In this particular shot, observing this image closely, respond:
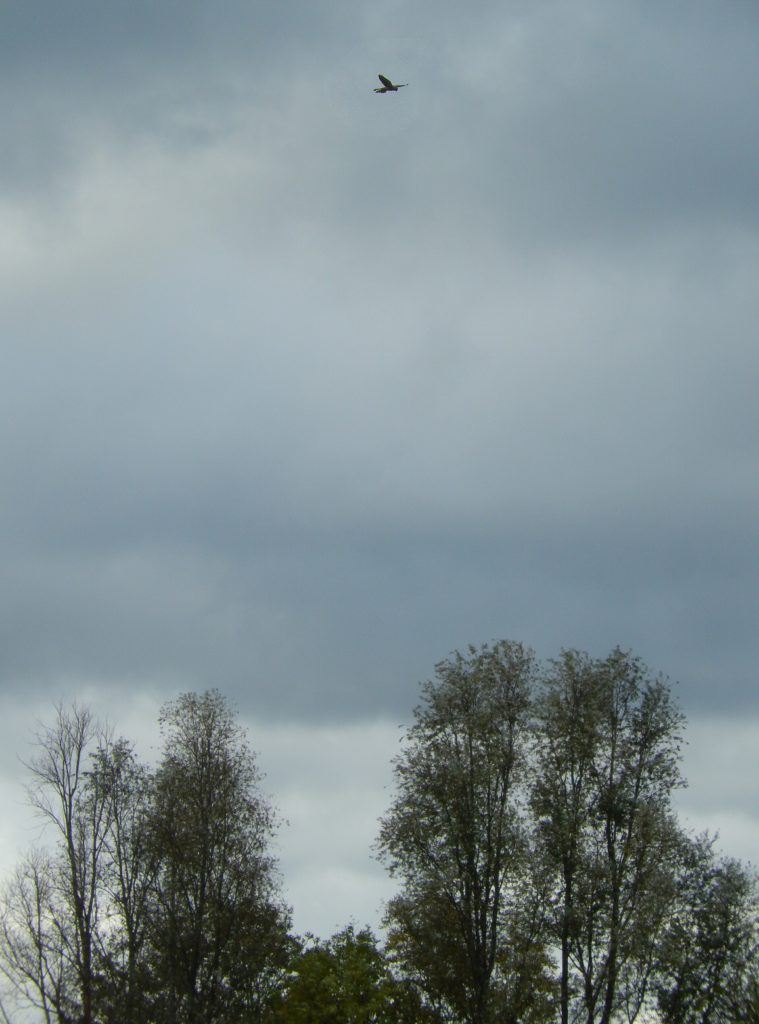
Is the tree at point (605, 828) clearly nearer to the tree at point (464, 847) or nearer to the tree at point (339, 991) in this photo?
the tree at point (464, 847)

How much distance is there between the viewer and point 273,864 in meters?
72.4

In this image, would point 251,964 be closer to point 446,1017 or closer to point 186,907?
point 186,907

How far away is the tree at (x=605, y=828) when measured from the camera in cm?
6744

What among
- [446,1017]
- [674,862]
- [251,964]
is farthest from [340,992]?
[674,862]

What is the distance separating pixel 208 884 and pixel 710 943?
36.6 metres

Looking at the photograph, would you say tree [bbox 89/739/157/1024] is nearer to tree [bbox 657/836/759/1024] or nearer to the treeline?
the treeline

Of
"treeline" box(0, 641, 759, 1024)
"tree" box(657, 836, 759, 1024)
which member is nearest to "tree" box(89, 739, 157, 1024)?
"treeline" box(0, 641, 759, 1024)

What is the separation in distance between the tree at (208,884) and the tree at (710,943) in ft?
86.0

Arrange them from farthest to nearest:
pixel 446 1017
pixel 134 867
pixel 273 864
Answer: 1. pixel 446 1017
2. pixel 273 864
3. pixel 134 867

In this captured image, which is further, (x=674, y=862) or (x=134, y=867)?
(x=674, y=862)

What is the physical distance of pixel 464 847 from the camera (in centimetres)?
6694

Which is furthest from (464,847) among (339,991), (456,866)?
(339,991)

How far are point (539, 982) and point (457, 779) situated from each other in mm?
12454

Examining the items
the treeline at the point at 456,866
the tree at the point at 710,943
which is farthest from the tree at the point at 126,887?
the tree at the point at 710,943
